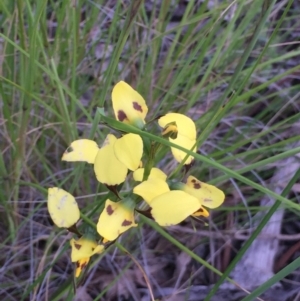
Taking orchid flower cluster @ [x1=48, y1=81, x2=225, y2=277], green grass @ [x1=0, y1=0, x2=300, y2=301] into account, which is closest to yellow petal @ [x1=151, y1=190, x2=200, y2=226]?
orchid flower cluster @ [x1=48, y1=81, x2=225, y2=277]

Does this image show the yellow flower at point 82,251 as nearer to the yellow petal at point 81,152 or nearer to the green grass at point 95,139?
the yellow petal at point 81,152

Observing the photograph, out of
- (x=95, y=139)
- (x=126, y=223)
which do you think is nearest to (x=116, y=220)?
(x=126, y=223)

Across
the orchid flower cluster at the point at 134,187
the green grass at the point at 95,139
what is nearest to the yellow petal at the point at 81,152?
the orchid flower cluster at the point at 134,187

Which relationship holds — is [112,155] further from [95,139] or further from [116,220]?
[95,139]

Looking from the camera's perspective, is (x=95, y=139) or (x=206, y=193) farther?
(x=95, y=139)

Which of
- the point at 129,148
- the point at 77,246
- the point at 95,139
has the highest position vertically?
the point at 129,148

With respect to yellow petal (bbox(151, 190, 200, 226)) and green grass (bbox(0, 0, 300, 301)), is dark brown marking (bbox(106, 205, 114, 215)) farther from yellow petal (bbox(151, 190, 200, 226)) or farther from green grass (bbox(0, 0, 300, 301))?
green grass (bbox(0, 0, 300, 301))

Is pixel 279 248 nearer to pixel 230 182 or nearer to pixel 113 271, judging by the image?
pixel 230 182
